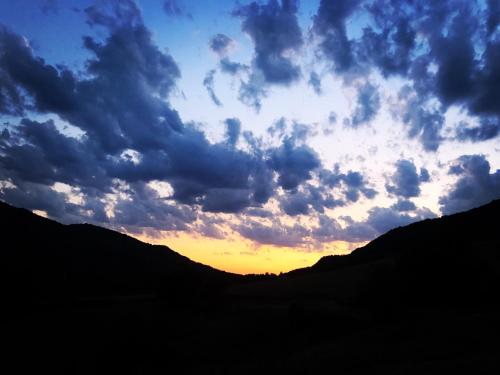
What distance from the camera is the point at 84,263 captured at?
121 m

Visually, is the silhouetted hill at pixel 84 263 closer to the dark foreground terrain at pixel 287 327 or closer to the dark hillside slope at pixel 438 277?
the dark foreground terrain at pixel 287 327

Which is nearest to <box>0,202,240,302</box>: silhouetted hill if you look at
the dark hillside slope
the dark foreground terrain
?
the dark foreground terrain

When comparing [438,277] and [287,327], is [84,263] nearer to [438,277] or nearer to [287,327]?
[287,327]

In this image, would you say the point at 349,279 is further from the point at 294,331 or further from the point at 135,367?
the point at 135,367

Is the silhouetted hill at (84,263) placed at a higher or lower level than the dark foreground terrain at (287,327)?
higher

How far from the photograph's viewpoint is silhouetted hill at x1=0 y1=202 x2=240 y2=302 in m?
37.8

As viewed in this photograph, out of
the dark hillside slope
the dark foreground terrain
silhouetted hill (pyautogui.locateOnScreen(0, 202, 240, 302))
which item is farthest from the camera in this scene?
silhouetted hill (pyautogui.locateOnScreen(0, 202, 240, 302))

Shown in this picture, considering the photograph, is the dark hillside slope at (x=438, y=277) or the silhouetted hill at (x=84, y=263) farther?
the silhouetted hill at (x=84, y=263)

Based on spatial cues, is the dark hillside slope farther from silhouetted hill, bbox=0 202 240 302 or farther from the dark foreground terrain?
silhouetted hill, bbox=0 202 240 302

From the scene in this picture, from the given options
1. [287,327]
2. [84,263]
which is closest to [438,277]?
[287,327]

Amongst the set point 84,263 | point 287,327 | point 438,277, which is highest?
point 84,263

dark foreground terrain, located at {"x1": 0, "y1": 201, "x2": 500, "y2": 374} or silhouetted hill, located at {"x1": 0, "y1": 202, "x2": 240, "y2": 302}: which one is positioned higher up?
silhouetted hill, located at {"x1": 0, "y1": 202, "x2": 240, "y2": 302}

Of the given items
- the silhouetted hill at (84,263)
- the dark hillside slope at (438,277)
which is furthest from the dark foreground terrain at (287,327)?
the silhouetted hill at (84,263)

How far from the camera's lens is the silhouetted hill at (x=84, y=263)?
37.8m
